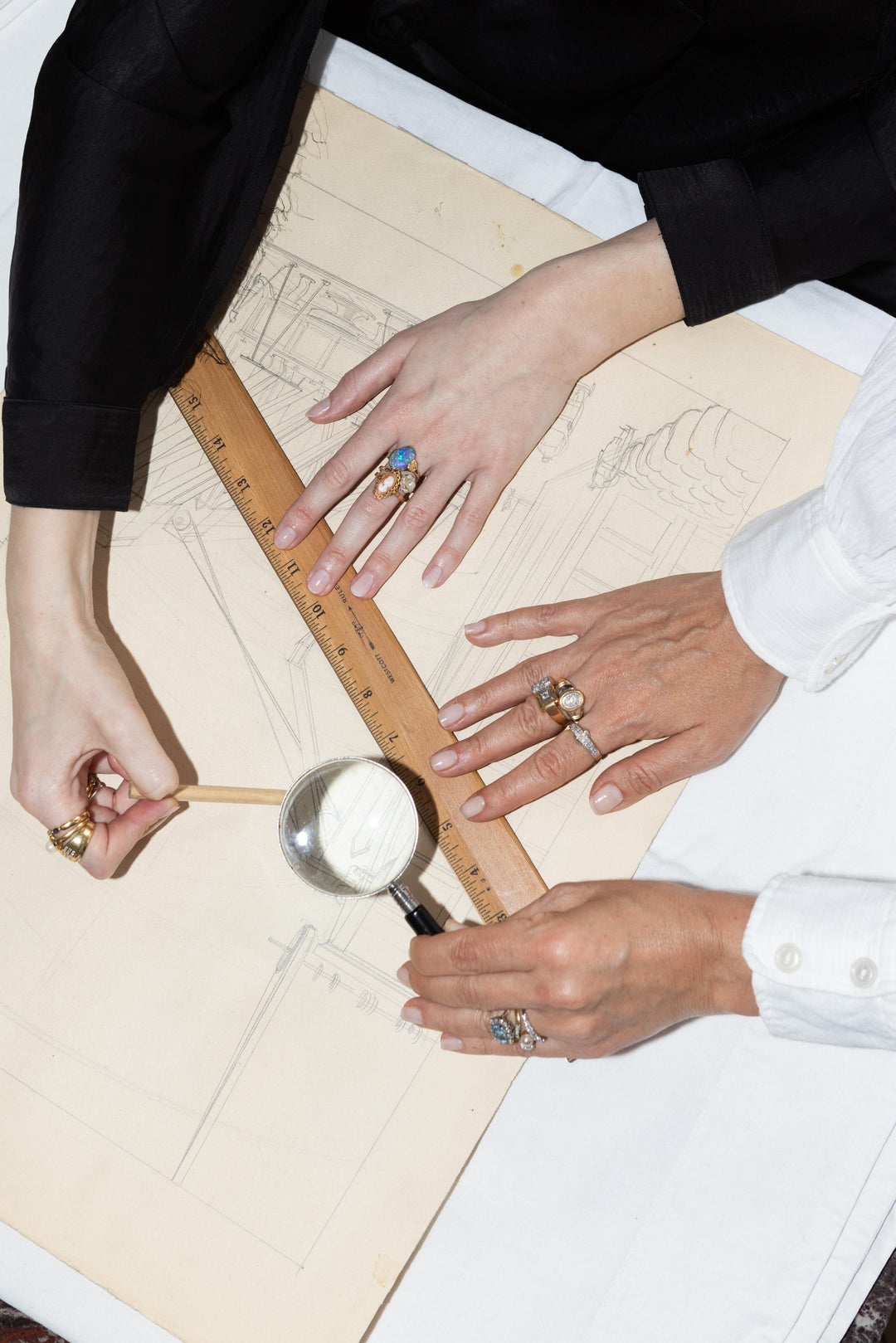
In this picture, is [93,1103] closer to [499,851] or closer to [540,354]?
[499,851]

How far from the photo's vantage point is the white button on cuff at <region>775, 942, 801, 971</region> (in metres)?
1.15

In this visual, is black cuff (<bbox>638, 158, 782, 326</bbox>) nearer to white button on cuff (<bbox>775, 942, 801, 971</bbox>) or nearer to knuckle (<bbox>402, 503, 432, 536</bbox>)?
knuckle (<bbox>402, 503, 432, 536</bbox>)

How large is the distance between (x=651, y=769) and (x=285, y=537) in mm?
705

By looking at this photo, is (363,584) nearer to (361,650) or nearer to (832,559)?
(361,650)

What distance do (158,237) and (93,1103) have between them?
4.38 ft

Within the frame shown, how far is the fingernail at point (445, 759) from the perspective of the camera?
141 cm

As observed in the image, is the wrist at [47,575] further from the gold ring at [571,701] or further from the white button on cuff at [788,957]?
the white button on cuff at [788,957]

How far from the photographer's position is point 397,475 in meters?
1.48

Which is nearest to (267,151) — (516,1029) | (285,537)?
(285,537)

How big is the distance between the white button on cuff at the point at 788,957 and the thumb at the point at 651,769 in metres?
0.31

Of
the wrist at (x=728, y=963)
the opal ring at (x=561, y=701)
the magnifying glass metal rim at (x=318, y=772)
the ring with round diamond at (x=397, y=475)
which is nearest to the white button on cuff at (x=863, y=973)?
the wrist at (x=728, y=963)

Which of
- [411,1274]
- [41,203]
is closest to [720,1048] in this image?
[411,1274]

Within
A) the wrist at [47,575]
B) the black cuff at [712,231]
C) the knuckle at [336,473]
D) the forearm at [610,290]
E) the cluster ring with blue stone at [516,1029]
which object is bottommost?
the cluster ring with blue stone at [516,1029]

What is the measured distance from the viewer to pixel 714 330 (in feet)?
4.91
